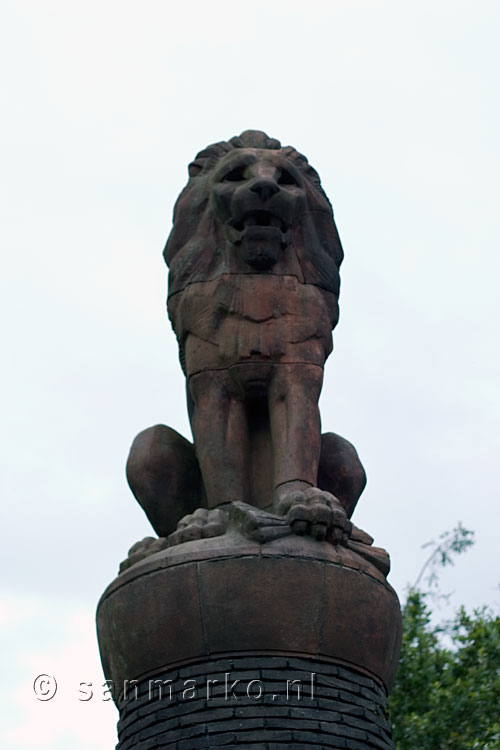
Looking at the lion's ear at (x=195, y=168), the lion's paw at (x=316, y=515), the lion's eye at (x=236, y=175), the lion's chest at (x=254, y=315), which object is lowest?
the lion's paw at (x=316, y=515)

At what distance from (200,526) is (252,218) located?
2.02 m

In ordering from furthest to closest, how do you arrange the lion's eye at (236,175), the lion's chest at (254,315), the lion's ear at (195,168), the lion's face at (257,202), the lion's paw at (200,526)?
the lion's ear at (195,168)
the lion's eye at (236,175)
the lion's face at (257,202)
the lion's chest at (254,315)
the lion's paw at (200,526)

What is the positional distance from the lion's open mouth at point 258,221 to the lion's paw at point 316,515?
1.82 meters

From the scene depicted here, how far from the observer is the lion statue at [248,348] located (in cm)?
790

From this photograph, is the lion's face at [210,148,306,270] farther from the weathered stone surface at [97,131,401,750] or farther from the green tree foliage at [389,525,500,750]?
the green tree foliage at [389,525,500,750]

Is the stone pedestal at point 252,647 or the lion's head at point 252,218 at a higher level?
the lion's head at point 252,218

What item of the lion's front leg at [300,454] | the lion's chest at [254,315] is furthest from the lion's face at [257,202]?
the lion's front leg at [300,454]

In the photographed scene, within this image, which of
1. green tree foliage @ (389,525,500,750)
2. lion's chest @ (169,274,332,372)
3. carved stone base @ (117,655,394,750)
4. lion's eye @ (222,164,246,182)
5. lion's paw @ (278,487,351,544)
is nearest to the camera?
carved stone base @ (117,655,394,750)

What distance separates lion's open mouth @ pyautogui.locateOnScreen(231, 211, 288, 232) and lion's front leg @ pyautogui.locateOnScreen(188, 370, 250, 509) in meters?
0.94

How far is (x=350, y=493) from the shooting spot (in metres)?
8.29

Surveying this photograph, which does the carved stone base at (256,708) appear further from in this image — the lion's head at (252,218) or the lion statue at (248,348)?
the lion's head at (252,218)

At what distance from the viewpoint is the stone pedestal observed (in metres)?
6.81

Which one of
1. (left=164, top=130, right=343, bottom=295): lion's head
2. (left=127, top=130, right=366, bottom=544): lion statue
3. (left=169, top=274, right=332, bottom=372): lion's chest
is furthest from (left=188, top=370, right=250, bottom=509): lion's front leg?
(left=164, top=130, right=343, bottom=295): lion's head

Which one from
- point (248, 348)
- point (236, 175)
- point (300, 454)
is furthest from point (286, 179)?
point (300, 454)
